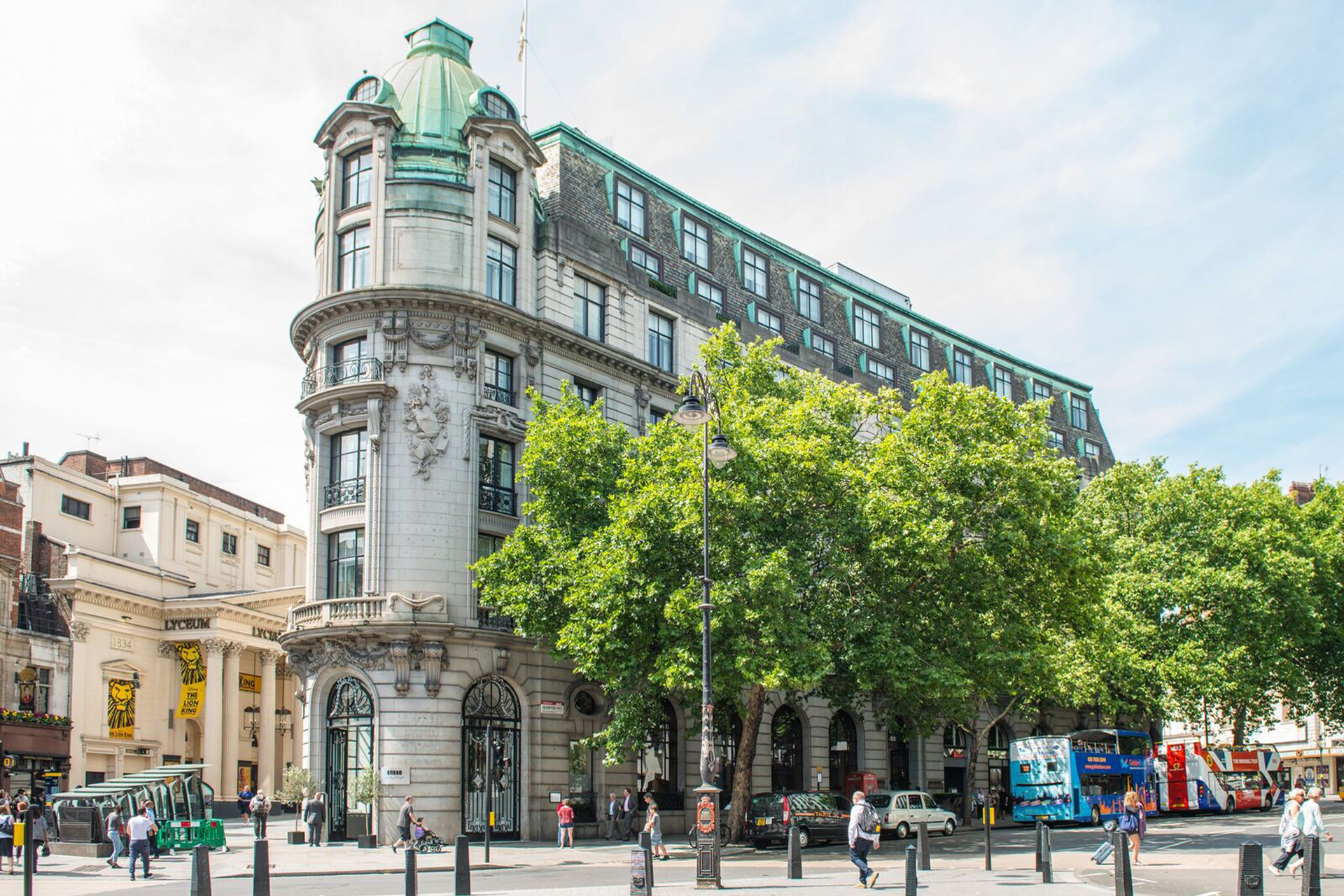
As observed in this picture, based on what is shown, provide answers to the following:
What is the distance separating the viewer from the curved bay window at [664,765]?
138 ft

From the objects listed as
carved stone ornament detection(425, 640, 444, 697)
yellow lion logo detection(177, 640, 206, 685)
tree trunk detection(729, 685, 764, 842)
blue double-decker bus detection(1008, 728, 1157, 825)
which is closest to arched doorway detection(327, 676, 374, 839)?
carved stone ornament detection(425, 640, 444, 697)

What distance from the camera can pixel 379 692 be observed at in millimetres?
36688

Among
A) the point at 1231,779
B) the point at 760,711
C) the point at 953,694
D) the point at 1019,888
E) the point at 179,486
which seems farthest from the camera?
the point at 179,486

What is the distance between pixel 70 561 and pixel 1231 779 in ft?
181

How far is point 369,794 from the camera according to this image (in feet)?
115

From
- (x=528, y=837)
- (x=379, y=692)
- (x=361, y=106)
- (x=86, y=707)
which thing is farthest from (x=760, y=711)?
(x=86, y=707)

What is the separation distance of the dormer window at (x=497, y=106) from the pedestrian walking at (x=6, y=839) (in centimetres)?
2493

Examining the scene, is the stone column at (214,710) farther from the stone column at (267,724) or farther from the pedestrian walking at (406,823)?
the pedestrian walking at (406,823)

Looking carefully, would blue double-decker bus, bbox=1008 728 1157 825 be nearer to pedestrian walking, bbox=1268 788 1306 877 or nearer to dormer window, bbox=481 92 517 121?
pedestrian walking, bbox=1268 788 1306 877

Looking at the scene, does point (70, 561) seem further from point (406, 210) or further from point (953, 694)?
point (953, 694)

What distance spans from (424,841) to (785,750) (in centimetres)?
1905

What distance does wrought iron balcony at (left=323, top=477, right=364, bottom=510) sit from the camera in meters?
38.7

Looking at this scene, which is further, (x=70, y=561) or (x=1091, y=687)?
(x=70, y=561)

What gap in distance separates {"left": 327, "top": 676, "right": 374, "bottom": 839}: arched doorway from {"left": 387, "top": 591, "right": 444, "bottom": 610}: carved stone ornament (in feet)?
9.39
